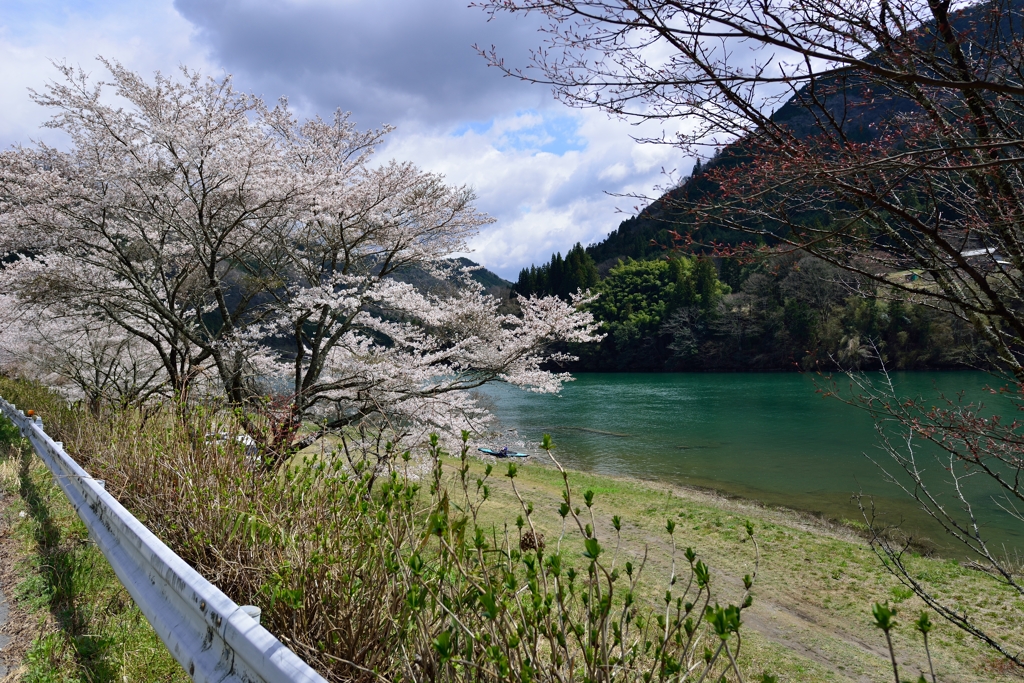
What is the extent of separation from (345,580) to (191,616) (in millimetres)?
472

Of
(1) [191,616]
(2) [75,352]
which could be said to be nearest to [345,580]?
(1) [191,616]

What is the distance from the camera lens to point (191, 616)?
1.81 m

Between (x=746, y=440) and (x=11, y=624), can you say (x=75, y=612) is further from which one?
(x=746, y=440)

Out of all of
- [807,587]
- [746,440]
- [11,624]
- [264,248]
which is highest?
[264,248]

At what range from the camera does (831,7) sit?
2162mm

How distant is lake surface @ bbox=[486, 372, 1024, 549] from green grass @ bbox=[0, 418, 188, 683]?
Result: 594 centimetres

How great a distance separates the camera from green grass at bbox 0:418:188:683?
232cm

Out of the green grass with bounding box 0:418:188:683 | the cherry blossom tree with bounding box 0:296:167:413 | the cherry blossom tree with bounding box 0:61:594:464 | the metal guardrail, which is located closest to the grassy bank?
the green grass with bounding box 0:418:188:683

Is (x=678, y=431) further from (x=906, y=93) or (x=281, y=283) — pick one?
(x=906, y=93)

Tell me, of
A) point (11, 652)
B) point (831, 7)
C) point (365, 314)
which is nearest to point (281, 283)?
point (365, 314)

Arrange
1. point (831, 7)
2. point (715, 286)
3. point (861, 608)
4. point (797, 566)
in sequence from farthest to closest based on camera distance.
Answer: point (715, 286), point (797, 566), point (861, 608), point (831, 7)

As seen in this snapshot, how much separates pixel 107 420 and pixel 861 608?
A: 9064 mm

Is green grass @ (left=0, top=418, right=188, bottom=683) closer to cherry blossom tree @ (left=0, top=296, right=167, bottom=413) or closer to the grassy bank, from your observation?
the grassy bank

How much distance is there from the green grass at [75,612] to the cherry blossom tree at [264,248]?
83.3 inches
